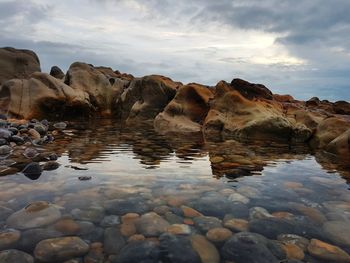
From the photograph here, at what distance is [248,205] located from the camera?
5211 millimetres

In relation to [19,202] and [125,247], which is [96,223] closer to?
[125,247]

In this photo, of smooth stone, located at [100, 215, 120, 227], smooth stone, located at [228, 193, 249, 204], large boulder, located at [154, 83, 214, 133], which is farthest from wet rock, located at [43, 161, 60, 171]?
large boulder, located at [154, 83, 214, 133]

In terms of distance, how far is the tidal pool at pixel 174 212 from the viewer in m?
3.71

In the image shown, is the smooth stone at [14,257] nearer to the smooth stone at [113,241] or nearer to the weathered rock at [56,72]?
the smooth stone at [113,241]

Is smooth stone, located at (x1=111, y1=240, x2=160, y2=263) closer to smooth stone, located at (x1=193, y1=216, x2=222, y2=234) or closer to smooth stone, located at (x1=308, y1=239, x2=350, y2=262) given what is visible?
smooth stone, located at (x1=193, y1=216, x2=222, y2=234)

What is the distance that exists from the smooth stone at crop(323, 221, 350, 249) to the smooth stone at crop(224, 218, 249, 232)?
0.98m

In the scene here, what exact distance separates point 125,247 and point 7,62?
28.2 meters

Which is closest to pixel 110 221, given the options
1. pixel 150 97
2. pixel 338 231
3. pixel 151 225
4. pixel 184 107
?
pixel 151 225

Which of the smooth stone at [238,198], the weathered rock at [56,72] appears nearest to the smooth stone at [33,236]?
the smooth stone at [238,198]

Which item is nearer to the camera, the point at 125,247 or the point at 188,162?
the point at 125,247

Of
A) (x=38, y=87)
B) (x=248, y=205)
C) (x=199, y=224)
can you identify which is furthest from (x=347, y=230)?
(x=38, y=87)

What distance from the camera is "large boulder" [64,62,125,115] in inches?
878

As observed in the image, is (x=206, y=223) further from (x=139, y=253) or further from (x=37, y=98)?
(x=37, y=98)

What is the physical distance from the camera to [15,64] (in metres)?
28.4
